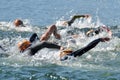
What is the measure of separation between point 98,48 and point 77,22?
9.85 metres

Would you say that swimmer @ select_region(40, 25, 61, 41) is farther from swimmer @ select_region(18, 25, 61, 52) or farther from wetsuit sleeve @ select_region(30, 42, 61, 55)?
wetsuit sleeve @ select_region(30, 42, 61, 55)

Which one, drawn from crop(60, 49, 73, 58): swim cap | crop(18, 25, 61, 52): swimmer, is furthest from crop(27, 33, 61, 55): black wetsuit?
crop(60, 49, 73, 58): swim cap

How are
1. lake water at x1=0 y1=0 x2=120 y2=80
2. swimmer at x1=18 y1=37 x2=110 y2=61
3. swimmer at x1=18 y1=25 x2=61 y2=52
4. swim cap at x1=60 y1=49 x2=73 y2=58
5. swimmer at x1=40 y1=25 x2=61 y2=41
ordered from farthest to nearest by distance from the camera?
swimmer at x1=40 y1=25 x2=61 y2=41, swimmer at x1=18 y1=25 x2=61 y2=52, swim cap at x1=60 y1=49 x2=73 y2=58, swimmer at x1=18 y1=37 x2=110 y2=61, lake water at x1=0 y1=0 x2=120 y2=80

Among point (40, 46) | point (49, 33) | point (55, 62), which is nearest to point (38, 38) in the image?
point (49, 33)

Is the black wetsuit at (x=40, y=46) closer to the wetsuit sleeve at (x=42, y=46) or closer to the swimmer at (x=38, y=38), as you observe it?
the wetsuit sleeve at (x=42, y=46)

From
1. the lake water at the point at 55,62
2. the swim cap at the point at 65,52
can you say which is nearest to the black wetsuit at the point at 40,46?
the lake water at the point at 55,62

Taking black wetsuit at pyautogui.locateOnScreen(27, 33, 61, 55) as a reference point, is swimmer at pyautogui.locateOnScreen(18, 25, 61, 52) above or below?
above

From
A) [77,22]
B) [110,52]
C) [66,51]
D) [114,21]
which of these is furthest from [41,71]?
[114,21]

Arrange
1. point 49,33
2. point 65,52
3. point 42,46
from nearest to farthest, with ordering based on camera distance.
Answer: point 65,52
point 42,46
point 49,33

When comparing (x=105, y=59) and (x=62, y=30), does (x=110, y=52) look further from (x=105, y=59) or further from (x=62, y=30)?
(x=62, y=30)

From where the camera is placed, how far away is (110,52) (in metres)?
23.0

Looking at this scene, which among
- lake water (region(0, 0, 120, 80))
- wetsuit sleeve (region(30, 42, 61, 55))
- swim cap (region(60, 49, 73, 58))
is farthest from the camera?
wetsuit sleeve (region(30, 42, 61, 55))

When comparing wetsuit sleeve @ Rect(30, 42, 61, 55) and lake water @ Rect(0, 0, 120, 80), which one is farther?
wetsuit sleeve @ Rect(30, 42, 61, 55)

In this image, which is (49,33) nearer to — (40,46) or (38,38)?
(38,38)
